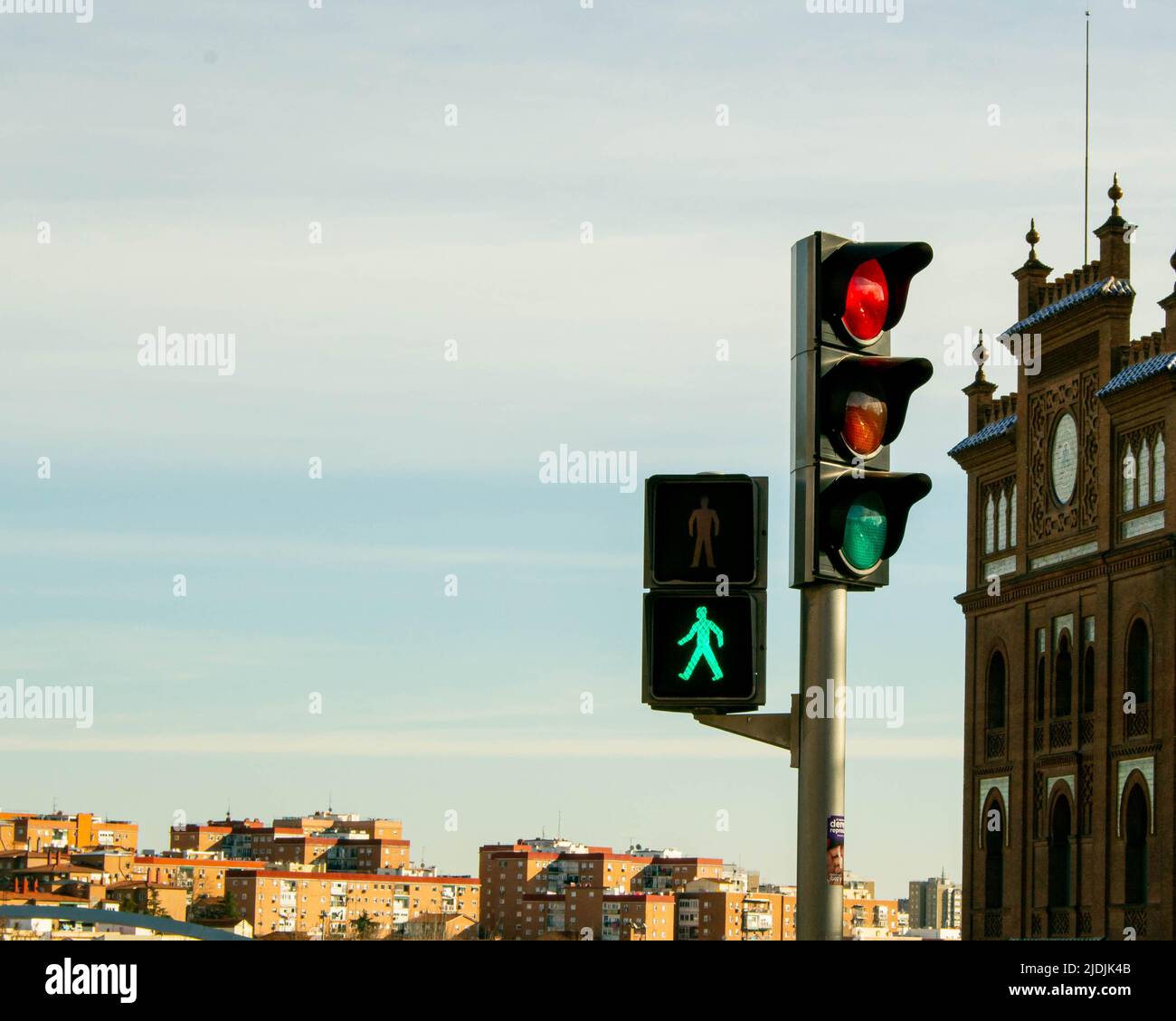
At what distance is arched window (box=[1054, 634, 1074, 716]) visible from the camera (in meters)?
52.1

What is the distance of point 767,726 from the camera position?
7824mm

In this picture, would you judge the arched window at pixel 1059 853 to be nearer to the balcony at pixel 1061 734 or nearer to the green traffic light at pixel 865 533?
the balcony at pixel 1061 734

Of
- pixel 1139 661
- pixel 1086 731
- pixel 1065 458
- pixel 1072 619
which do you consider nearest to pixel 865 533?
pixel 1139 661

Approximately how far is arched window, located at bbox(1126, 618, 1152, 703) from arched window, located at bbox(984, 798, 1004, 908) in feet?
23.0

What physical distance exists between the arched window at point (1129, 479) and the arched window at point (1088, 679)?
3.37 meters

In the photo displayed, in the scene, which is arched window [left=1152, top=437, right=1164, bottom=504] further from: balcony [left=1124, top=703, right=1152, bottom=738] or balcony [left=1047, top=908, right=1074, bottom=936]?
balcony [left=1047, top=908, right=1074, bottom=936]

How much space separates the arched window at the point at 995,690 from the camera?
55625 mm

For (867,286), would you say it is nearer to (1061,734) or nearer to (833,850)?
(833,850)
